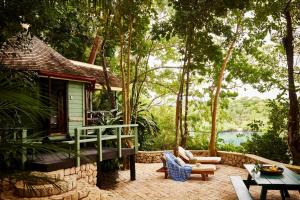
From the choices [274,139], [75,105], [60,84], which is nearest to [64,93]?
[60,84]

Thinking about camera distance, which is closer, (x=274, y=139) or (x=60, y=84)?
(x=60, y=84)

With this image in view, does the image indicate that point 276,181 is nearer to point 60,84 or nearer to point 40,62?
point 40,62

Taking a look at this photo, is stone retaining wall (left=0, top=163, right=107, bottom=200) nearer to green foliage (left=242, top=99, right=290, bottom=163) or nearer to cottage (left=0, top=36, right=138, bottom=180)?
cottage (left=0, top=36, right=138, bottom=180)

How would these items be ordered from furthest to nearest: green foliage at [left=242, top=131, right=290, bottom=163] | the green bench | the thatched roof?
green foliage at [left=242, top=131, right=290, bottom=163], the thatched roof, the green bench

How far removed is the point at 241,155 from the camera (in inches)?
464

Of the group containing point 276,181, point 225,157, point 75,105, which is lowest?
point 225,157

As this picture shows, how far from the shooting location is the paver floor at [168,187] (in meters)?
7.77

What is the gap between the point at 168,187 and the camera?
345 inches

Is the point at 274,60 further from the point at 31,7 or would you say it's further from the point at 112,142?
the point at 31,7

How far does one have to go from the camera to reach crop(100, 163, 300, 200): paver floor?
7.77 metres

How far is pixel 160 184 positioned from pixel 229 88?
275 inches

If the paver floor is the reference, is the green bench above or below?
above

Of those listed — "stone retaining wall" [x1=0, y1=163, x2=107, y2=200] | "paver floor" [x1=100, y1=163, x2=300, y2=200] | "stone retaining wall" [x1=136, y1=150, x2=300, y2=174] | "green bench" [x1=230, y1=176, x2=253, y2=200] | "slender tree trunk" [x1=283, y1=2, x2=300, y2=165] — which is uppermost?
"slender tree trunk" [x1=283, y1=2, x2=300, y2=165]

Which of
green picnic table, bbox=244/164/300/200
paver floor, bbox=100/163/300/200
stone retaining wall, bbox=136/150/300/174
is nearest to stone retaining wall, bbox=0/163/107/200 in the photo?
paver floor, bbox=100/163/300/200
